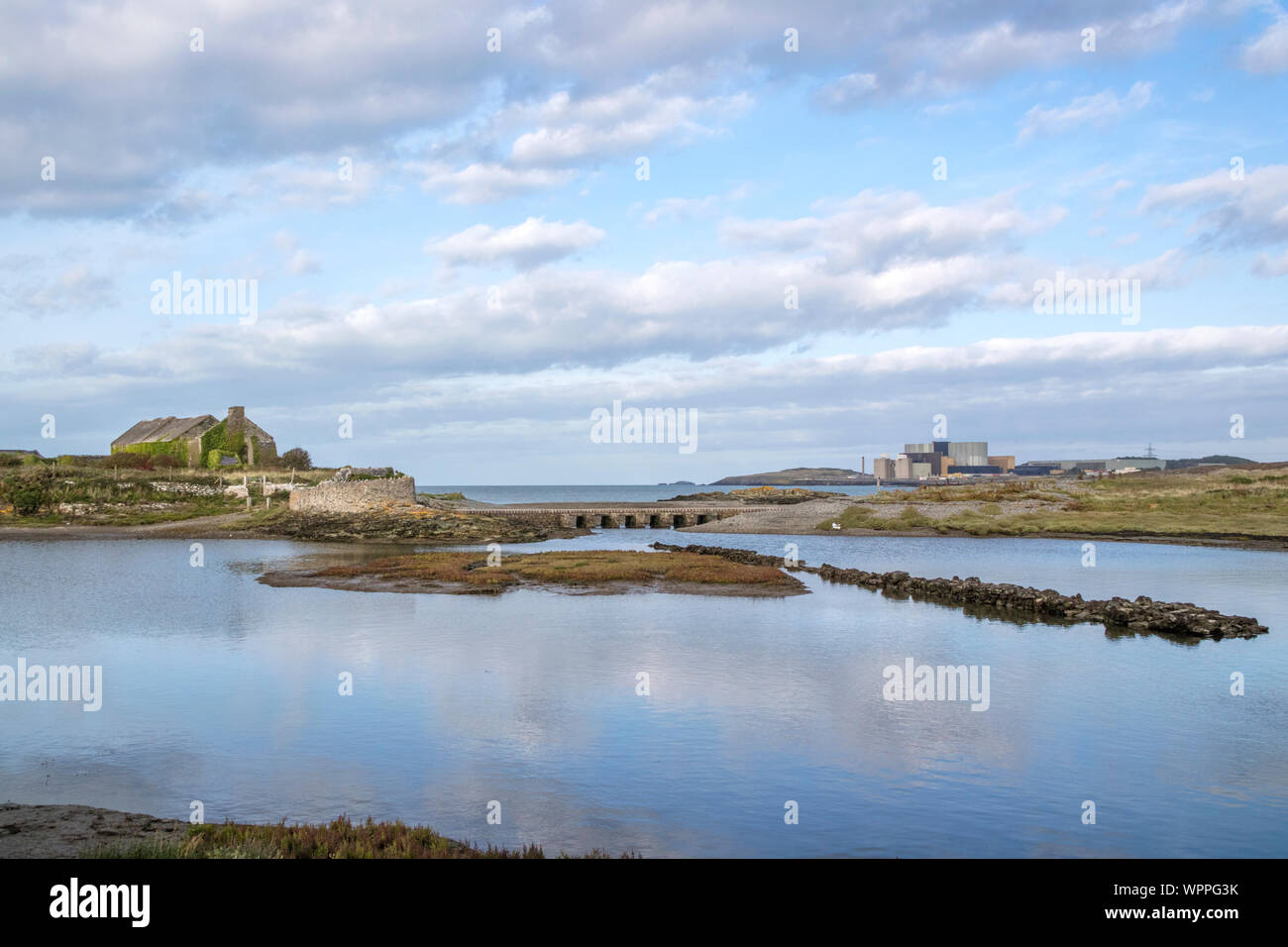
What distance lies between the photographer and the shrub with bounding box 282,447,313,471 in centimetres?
10986

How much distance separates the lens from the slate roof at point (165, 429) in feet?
355

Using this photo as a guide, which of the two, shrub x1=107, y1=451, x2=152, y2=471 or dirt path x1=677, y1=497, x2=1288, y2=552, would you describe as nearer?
dirt path x1=677, y1=497, x2=1288, y2=552

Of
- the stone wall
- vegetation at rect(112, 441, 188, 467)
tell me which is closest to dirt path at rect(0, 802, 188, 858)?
the stone wall

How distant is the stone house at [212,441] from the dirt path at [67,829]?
3923 inches

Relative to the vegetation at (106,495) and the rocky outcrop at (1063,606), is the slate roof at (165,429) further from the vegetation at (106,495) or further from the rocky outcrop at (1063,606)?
the rocky outcrop at (1063,606)

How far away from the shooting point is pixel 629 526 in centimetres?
11206

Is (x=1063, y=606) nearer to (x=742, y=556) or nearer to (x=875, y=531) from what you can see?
(x=742, y=556)

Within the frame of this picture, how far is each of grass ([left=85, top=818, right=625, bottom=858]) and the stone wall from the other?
76.6 metres

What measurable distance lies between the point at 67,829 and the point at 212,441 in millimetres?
103661

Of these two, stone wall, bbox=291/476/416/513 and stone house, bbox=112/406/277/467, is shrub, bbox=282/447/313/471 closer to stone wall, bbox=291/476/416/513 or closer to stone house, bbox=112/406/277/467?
stone house, bbox=112/406/277/467

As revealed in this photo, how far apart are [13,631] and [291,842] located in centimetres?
2776

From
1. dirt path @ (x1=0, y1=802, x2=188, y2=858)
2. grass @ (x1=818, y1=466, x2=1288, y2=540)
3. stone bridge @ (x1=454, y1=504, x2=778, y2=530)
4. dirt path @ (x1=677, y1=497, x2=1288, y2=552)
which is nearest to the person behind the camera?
dirt path @ (x1=0, y1=802, x2=188, y2=858)
